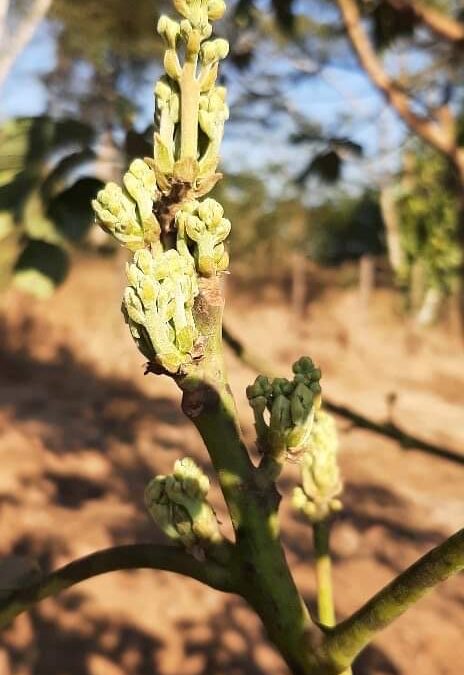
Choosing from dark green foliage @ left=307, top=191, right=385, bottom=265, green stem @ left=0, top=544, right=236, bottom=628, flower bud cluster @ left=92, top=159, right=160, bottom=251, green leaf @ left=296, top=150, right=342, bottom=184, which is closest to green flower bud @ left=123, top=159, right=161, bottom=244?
flower bud cluster @ left=92, top=159, right=160, bottom=251

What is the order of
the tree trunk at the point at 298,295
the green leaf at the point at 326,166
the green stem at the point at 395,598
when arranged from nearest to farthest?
the green stem at the point at 395,598, the green leaf at the point at 326,166, the tree trunk at the point at 298,295

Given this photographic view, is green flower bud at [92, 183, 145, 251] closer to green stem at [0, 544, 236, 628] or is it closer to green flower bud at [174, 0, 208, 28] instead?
green flower bud at [174, 0, 208, 28]

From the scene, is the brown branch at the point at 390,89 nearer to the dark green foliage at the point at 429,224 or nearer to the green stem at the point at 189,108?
the green stem at the point at 189,108

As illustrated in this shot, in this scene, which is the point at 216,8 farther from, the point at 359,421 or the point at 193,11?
the point at 359,421

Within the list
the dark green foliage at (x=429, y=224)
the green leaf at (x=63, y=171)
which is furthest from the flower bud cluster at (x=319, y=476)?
the dark green foliage at (x=429, y=224)

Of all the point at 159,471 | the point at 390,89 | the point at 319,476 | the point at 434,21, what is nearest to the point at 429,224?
the point at 159,471

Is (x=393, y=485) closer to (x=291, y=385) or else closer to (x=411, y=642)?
(x=411, y=642)
